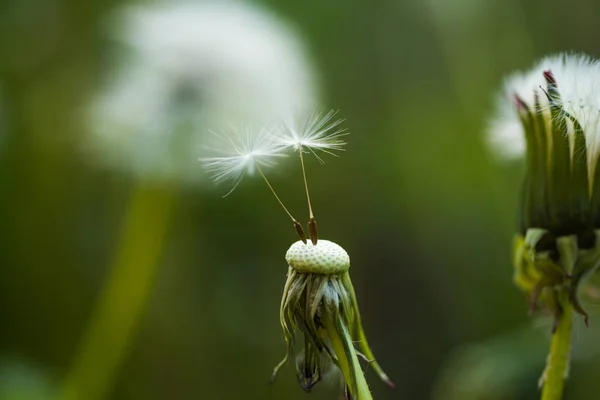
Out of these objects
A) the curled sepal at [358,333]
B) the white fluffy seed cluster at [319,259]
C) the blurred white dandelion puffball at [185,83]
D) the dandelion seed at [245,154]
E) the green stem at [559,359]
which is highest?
the blurred white dandelion puffball at [185,83]

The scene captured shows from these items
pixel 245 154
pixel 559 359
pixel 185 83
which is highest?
pixel 185 83

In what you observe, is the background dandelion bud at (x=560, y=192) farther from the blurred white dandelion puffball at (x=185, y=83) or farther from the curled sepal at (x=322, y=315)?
the blurred white dandelion puffball at (x=185, y=83)

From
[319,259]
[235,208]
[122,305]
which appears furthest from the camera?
[235,208]

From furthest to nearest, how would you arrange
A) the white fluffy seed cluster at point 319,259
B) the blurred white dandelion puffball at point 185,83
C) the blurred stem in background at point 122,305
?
the blurred white dandelion puffball at point 185,83 < the blurred stem in background at point 122,305 < the white fluffy seed cluster at point 319,259

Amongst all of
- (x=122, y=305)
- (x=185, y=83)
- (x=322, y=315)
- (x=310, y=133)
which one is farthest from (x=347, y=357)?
(x=185, y=83)

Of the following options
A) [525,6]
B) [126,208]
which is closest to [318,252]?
[126,208]

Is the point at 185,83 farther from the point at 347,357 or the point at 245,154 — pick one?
the point at 347,357

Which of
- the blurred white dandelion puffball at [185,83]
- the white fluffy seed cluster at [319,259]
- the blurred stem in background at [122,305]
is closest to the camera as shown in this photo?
the white fluffy seed cluster at [319,259]

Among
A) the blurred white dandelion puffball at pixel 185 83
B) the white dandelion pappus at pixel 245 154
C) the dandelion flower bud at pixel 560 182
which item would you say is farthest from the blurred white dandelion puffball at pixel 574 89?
the blurred white dandelion puffball at pixel 185 83
